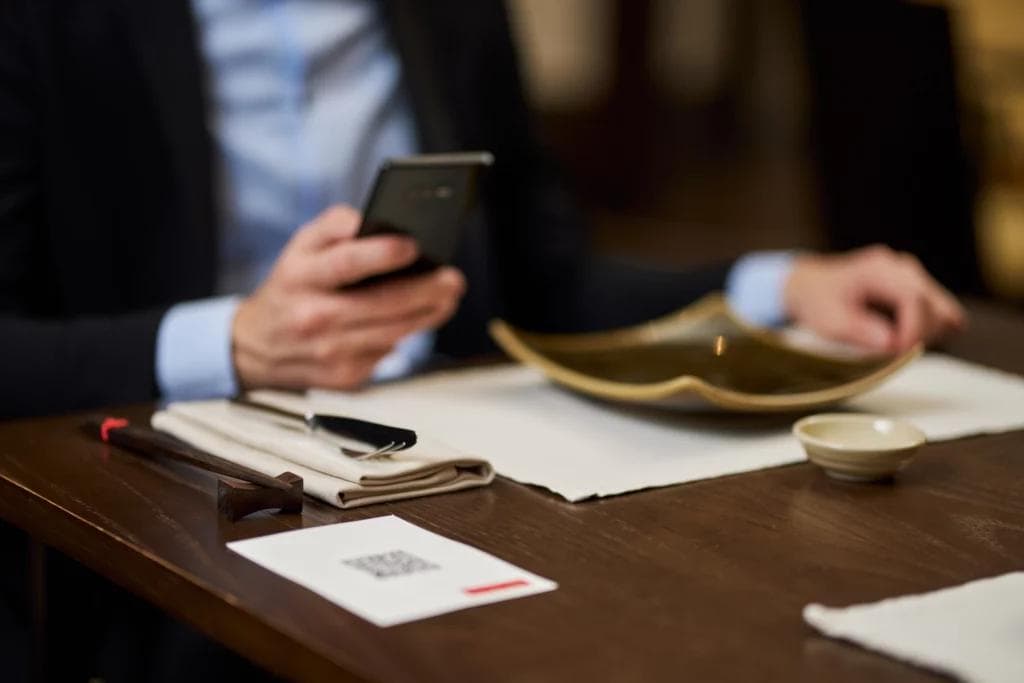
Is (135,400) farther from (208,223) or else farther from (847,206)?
(847,206)

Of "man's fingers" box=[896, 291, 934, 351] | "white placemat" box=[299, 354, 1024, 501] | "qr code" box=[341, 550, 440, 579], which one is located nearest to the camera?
"qr code" box=[341, 550, 440, 579]

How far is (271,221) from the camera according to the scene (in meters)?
1.61

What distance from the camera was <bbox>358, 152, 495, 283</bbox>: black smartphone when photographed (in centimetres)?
107

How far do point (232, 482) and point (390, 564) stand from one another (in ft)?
0.47

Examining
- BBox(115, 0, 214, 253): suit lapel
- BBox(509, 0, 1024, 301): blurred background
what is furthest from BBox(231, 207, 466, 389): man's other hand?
BBox(509, 0, 1024, 301): blurred background

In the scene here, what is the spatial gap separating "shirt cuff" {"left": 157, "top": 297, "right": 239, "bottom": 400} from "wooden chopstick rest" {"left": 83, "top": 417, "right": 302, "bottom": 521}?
243 millimetres

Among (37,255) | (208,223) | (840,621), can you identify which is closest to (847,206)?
(208,223)

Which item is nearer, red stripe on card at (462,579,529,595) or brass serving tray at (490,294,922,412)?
red stripe on card at (462,579,529,595)

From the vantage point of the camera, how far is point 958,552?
81cm

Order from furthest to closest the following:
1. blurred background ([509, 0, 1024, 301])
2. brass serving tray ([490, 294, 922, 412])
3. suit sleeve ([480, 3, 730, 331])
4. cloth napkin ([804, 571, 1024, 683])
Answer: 1. blurred background ([509, 0, 1024, 301])
2. suit sleeve ([480, 3, 730, 331])
3. brass serving tray ([490, 294, 922, 412])
4. cloth napkin ([804, 571, 1024, 683])

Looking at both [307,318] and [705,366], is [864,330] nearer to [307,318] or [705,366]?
[705,366]

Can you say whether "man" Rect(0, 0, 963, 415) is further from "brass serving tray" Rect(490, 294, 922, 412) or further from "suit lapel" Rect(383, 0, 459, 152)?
"brass serving tray" Rect(490, 294, 922, 412)

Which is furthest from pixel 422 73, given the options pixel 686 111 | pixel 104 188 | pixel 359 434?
pixel 686 111

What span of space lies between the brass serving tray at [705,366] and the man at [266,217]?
0.41 feet
